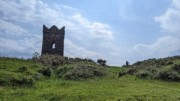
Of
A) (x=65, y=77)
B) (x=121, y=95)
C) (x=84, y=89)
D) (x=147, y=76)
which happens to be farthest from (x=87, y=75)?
(x=121, y=95)

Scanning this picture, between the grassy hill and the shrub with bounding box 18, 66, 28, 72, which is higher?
the shrub with bounding box 18, 66, 28, 72

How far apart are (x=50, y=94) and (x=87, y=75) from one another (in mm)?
10577

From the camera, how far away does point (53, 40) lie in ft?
194

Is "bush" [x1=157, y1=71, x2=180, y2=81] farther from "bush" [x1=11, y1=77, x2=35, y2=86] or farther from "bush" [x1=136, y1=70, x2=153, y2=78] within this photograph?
"bush" [x1=11, y1=77, x2=35, y2=86]

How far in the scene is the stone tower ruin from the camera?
2312 inches

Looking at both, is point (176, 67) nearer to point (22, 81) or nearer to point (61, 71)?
point (61, 71)

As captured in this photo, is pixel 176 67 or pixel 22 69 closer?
pixel 22 69

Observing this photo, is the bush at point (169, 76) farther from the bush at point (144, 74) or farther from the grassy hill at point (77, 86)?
the bush at point (144, 74)

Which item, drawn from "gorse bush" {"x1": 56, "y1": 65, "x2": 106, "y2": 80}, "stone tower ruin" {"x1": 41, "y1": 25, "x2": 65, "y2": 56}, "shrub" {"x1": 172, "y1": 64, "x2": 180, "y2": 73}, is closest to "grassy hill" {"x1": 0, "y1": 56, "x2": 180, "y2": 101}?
"gorse bush" {"x1": 56, "y1": 65, "x2": 106, "y2": 80}

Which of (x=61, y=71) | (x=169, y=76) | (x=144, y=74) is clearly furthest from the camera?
(x=61, y=71)

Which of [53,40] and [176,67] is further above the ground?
[53,40]

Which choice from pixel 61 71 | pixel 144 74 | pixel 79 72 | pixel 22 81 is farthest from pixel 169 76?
pixel 22 81

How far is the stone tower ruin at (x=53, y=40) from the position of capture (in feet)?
193

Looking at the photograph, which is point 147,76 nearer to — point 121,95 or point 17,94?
point 121,95
